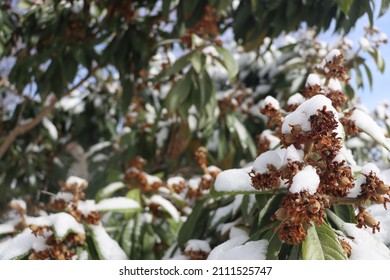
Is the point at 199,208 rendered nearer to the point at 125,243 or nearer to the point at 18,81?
the point at 125,243

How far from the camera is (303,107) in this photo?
735mm

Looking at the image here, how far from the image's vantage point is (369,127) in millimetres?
889

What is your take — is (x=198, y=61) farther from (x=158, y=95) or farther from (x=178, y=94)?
(x=158, y=95)

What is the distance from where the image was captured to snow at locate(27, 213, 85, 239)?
3.36 feet

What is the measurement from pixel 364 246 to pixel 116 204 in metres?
0.76

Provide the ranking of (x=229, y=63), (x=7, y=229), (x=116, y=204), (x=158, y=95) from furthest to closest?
(x=158, y=95) → (x=229, y=63) → (x=116, y=204) → (x=7, y=229)

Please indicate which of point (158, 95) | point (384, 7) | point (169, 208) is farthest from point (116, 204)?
point (158, 95)

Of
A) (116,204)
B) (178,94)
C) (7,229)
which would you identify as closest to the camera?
(7,229)

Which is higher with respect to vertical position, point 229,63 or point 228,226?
point 229,63

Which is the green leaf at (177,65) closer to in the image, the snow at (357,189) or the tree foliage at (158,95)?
the tree foliage at (158,95)

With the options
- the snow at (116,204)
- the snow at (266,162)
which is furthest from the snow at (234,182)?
the snow at (116,204)

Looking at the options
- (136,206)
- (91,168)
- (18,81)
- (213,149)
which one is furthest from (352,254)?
→ (91,168)

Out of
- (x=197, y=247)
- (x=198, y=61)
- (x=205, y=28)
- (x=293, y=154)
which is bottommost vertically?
(x=197, y=247)
